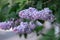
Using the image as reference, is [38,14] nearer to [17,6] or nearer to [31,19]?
[31,19]

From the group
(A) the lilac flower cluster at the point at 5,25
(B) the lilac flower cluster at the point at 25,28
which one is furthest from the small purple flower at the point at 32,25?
(A) the lilac flower cluster at the point at 5,25

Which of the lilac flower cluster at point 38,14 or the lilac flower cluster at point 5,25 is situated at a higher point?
the lilac flower cluster at point 5,25

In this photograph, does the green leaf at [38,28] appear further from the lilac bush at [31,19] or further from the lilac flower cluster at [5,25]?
the lilac flower cluster at [5,25]

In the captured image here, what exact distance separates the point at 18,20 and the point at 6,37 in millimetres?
3987

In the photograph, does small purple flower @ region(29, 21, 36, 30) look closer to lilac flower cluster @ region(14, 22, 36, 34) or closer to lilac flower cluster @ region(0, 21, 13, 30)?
lilac flower cluster @ region(14, 22, 36, 34)

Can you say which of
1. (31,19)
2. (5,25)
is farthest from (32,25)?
(5,25)

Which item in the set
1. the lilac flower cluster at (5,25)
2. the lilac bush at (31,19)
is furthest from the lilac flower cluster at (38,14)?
the lilac flower cluster at (5,25)

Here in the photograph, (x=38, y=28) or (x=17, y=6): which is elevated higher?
(x=17, y=6)

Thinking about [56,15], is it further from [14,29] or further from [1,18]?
[1,18]

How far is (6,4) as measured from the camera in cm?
107

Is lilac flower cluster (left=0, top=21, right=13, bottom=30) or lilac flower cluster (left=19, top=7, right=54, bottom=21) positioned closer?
lilac flower cluster (left=19, top=7, right=54, bottom=21)

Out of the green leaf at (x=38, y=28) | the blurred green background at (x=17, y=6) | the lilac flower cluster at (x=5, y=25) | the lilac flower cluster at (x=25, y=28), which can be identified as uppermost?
the blurred green background at (x=17, y=6)

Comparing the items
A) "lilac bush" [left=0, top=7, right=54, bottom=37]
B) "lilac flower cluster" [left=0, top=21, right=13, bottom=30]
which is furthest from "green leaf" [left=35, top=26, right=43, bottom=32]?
"lilac flower cluster" [left=0, top=21, right=13, bottom=30]

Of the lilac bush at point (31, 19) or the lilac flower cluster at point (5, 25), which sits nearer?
the lilac bush at point (31, 19)
